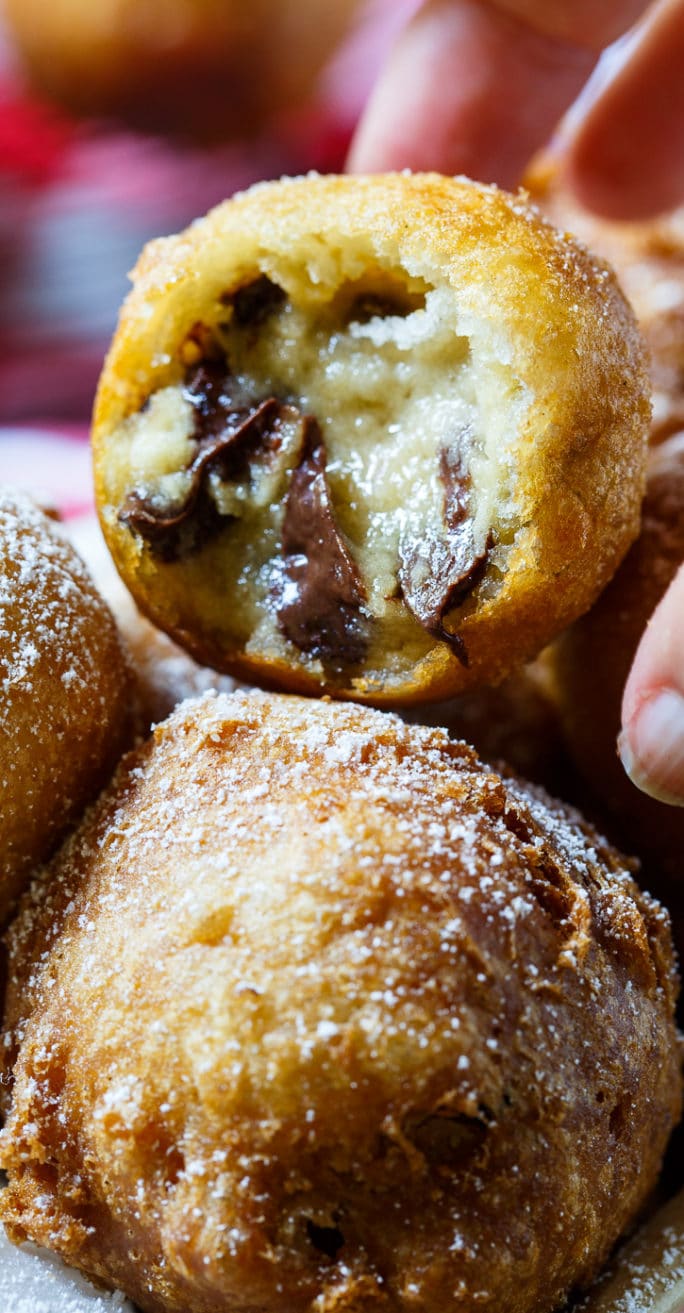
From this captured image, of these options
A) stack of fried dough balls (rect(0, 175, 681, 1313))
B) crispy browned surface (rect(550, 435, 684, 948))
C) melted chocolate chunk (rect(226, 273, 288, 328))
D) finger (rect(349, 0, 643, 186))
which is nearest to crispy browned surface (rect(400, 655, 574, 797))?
crispy browned surface (rect(550, 435, 684, 948))

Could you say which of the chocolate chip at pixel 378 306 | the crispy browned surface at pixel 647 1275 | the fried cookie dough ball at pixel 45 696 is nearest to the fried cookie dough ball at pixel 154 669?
the fried cookie dough ball at pixel 45 696

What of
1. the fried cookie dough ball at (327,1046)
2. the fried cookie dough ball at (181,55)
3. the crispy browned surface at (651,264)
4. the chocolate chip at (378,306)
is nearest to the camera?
the fried cookie dough ball at (327,1046)

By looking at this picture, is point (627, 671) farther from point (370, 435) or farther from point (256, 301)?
point (256, 301)

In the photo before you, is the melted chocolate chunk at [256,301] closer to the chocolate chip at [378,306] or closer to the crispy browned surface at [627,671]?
the chocolate chip at [378,306]

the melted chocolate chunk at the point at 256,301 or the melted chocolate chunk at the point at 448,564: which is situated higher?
the melted chocolate chunk at the point at 256,301

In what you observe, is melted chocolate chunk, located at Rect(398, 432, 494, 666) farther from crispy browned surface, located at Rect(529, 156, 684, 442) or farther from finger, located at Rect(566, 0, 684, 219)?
finger, located at Rect(566, 0, 684, 219)

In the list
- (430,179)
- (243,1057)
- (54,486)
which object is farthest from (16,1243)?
(54,486)
